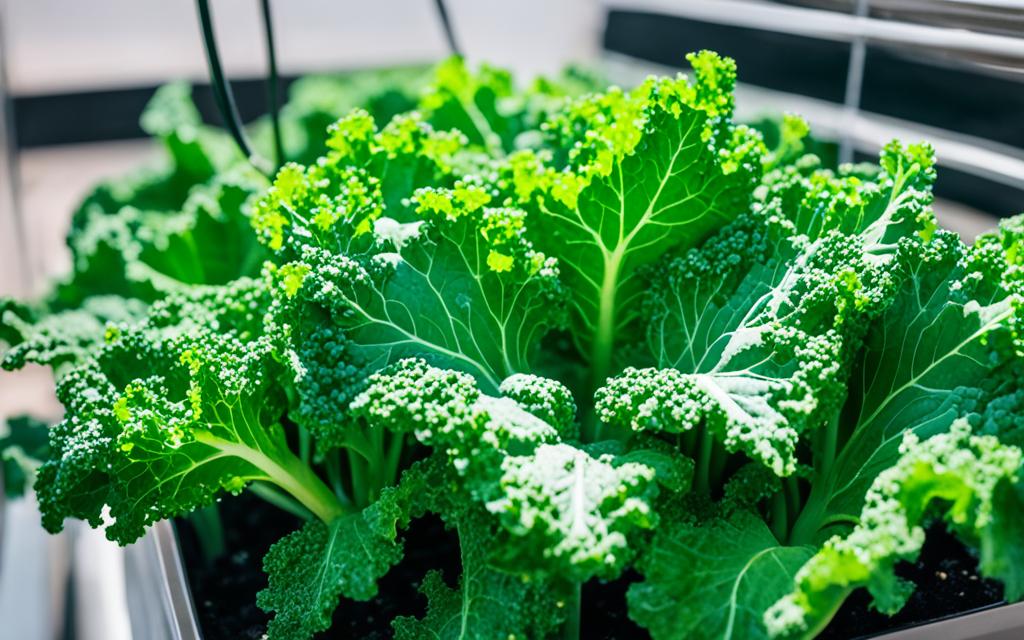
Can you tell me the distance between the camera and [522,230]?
0.89 meters

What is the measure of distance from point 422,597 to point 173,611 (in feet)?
0.84

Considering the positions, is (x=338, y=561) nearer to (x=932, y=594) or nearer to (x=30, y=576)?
(x=932, y=594)

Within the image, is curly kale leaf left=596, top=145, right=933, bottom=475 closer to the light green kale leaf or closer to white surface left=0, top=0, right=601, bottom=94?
the light green kale leaf

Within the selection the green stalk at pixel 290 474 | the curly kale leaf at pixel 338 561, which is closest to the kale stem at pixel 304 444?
the green stalk at pixel 290 474

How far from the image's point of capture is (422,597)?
977mm

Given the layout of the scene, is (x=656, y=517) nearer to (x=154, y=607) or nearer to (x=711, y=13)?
(x=154, y=607)

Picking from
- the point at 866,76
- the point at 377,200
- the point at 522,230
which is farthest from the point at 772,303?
the point at 866,76

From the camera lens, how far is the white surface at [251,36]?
9.46 ft

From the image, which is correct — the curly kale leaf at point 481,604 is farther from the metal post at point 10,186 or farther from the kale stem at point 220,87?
the metal post at point 10,186

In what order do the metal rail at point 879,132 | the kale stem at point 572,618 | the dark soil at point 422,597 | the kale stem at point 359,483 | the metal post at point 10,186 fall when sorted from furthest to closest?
the metal post at point 10,186 → the metal rail at point 879,132 → the kale stem at point 359,483 → the dark soil at point 422,597 → the kale stem at point 572,618

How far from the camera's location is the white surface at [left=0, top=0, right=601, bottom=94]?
2.88 meters

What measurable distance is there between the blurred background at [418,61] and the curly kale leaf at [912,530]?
53 cm

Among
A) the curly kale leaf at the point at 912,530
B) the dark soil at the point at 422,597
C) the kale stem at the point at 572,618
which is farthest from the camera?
the dark soil at the point at 422,597

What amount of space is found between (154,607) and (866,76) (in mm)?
1184
